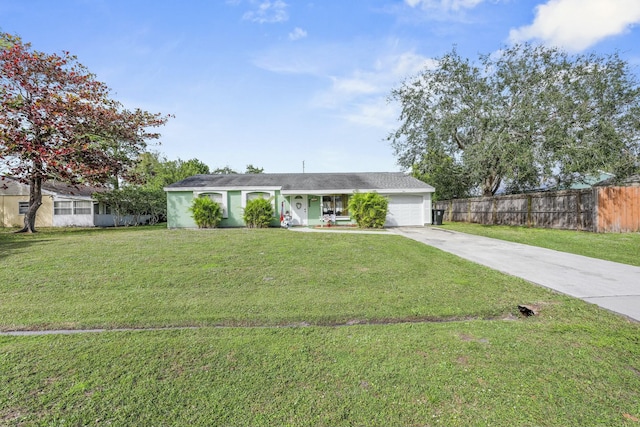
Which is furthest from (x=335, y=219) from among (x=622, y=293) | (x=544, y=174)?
(x=622, y=293)

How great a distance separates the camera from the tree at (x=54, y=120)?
1467 centimetres

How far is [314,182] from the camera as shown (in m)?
19.5

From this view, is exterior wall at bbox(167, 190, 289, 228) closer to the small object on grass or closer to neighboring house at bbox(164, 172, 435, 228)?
neighboring house at bbox(164, 172, 435, 228)

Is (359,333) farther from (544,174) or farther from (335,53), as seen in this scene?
(544,174)

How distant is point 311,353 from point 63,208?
2651 centimetres

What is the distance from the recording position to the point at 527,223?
57.2 ft

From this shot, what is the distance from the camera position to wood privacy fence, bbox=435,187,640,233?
42.5ft

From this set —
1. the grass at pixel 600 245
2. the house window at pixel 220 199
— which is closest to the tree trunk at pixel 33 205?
the house window at pixel 220 199

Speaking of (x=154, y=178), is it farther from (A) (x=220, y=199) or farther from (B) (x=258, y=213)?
(B) (x=258, y=213)

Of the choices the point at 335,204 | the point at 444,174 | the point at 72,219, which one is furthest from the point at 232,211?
the point at 444,174

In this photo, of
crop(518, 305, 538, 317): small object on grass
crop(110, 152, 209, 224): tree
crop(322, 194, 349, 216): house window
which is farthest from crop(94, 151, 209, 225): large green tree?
crop(518, 305, 538, 317): small object on grass

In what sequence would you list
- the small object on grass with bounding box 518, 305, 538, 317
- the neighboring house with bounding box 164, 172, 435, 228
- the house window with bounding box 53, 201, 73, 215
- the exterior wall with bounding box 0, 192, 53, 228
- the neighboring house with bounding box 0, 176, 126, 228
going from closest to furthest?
the small object on grass with bounding box 518, 305, 538, 317
the neighboring house with bounding box 164, 172, 435, 228
the neighboring house with bounding box 0, 176, 126, 228
the house window with bounding box 53, 201, 73, 215
the exterior wall with bounding box 0, 192, 53, 228

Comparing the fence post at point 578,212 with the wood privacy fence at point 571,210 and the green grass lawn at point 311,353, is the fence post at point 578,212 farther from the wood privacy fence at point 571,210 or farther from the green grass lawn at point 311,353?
the green grass lawn at point 311,353

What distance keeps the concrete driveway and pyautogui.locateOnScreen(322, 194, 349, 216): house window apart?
929 centimetres
